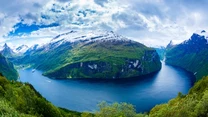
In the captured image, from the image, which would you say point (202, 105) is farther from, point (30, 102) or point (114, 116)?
point (30, 102)

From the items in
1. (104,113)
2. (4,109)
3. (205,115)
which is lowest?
(4,109)

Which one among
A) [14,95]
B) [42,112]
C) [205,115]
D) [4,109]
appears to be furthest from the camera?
[42,112]

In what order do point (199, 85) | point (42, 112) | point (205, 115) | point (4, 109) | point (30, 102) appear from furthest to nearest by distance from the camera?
point (199, 85)
point (42, 112)
point (30, 102)
point (205, 115)
point (4, 109)

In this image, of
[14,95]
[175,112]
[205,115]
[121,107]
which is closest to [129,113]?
[121,107]

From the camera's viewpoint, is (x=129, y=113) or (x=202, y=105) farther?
(x=129, y=113)

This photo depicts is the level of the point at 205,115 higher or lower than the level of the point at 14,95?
lower

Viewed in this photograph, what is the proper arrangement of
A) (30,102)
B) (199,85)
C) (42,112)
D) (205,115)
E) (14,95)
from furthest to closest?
(199,85) → (42,112) → (30,102) → (14,95) → (205,115)

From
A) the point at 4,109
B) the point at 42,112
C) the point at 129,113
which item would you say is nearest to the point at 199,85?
the point at 129,113

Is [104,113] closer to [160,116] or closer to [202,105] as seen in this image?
[160,116]

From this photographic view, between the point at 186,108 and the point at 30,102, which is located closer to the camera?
the point at 186,108
